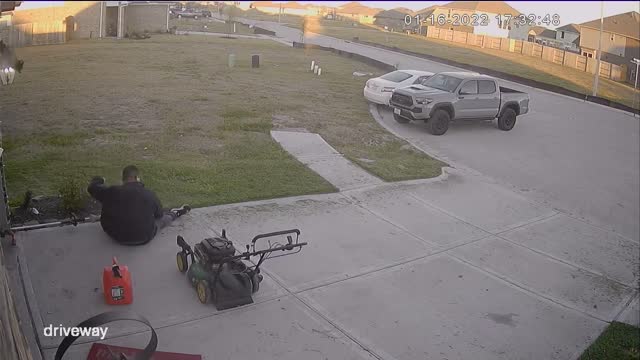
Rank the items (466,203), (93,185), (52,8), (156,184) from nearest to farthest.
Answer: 1. (93,185)
2. (156,184)
3. (466,203)
4. (52,8)

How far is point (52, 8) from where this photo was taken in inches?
759

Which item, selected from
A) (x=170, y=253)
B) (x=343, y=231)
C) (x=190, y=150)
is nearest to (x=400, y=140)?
(x=190, y=150)

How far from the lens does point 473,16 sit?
2262 cm

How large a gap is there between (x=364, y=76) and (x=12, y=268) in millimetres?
19037

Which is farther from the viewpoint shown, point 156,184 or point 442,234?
point 156,184

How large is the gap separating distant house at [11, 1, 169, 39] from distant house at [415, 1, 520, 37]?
42.6 feet

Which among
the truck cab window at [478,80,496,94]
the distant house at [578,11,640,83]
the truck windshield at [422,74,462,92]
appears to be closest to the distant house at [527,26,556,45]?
the distant house at [578,11,640,83]

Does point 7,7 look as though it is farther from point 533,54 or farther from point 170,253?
point 533,54

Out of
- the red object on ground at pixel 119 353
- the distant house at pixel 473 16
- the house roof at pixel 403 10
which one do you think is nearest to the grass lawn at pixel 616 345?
the red object on ground at pixel 119 353

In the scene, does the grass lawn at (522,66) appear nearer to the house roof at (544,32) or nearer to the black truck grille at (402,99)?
the house roof at (544,32)

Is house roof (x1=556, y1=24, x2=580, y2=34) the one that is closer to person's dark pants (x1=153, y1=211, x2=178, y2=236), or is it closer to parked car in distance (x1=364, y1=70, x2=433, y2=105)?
parked car in distance (x1=364, y1=70, x2=433, y2=105)

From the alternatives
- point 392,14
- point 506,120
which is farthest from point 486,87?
point 392,14

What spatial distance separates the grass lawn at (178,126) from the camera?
34.0 feet

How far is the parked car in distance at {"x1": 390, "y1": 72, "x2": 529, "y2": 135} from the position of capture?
1545 centimetres
